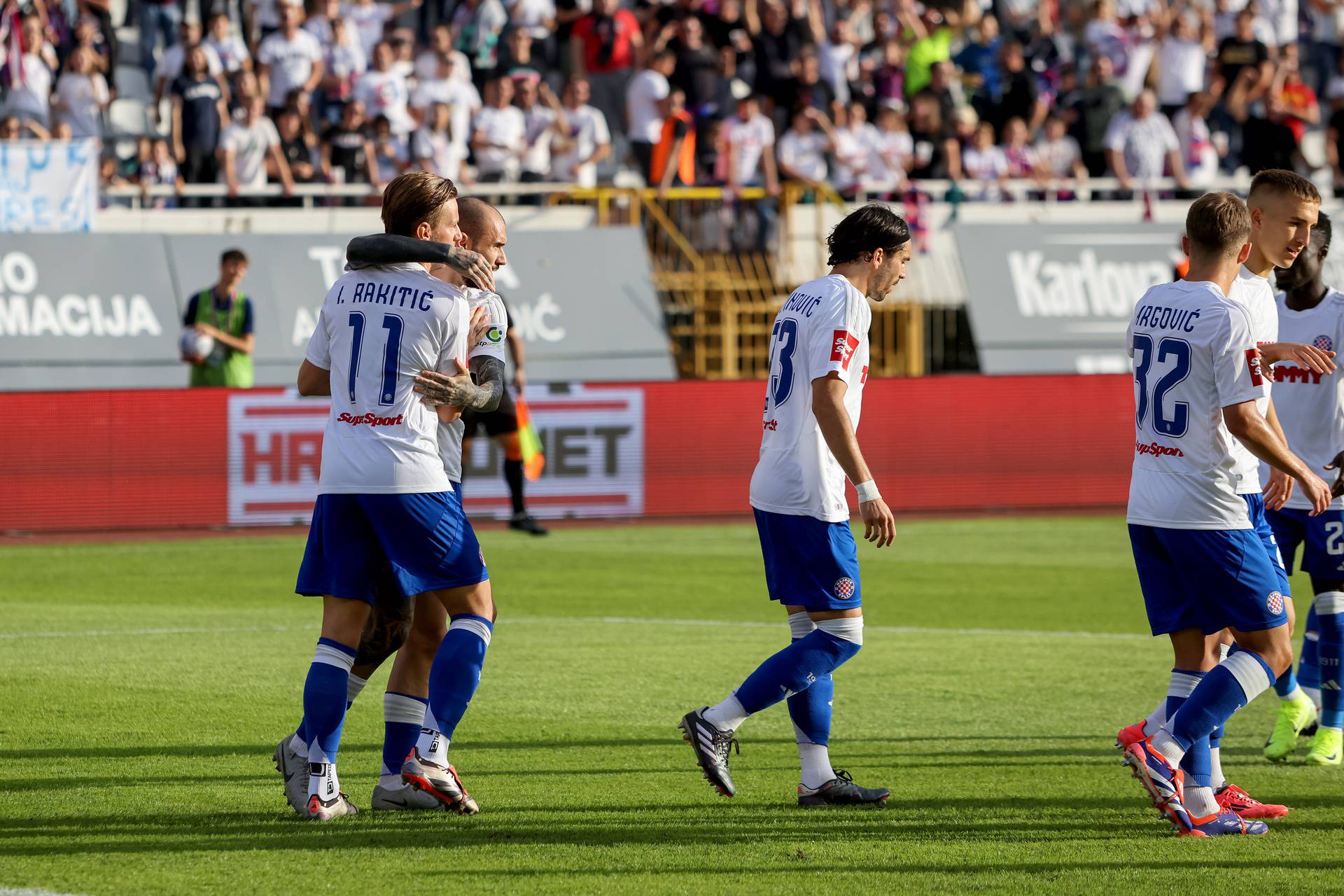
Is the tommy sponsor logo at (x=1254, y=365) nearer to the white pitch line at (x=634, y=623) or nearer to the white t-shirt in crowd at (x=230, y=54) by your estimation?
the white pitch line at (x=634, y=623)

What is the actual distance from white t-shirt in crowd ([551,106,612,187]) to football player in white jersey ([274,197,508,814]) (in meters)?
15.8

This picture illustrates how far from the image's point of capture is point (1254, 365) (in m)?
6.27

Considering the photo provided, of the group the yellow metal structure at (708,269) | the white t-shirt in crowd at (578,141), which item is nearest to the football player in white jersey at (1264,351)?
the yellow metal structure at (708,269)

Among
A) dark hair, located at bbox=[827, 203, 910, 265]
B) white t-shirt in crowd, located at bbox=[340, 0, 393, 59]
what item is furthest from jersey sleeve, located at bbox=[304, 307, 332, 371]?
white t-shirt in crowd, located at bbox=[340, 0, 393, 59]

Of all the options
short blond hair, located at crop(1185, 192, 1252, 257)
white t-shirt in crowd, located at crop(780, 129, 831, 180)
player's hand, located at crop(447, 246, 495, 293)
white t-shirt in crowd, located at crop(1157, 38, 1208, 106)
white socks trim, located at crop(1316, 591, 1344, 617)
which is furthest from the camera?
white t-shirt in crowd, located at crop(1157, 38, 1208, 106)

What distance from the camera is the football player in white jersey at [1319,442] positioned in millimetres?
8148

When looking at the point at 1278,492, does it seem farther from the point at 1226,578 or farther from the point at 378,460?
the point at 378,460

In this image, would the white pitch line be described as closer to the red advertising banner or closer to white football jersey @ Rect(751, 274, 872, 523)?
white football jersey @ Rect(751, 274, 872, 523)

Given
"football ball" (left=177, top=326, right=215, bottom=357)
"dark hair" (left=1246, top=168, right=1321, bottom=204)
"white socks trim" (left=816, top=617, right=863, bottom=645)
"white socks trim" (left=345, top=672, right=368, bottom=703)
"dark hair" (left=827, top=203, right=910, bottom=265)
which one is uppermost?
"dark hair" (left=1246, top=168, right=1321, bottom=204)

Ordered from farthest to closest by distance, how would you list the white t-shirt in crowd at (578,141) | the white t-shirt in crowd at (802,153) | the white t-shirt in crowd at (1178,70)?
the white t-shirt in crowd at (1178,70) → the white t-shirt in crowd at (802,153) → the white t-shirt in crowd at (578,141)

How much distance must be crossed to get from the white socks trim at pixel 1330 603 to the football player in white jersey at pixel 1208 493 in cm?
194

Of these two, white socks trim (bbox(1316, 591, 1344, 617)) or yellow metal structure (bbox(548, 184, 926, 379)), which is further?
yellow metal structure (bbox(548, 184, 926, 379))

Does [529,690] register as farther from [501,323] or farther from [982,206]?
[982,206]

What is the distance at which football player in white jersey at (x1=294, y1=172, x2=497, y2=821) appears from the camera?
628cm
